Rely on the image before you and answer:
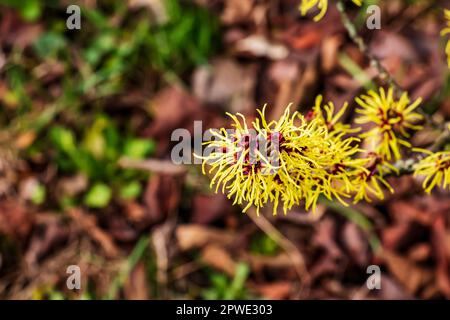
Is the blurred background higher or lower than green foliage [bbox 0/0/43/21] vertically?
lower

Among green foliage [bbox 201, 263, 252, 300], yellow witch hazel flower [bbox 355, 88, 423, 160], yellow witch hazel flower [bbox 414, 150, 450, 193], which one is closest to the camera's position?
yellow witch hazel flower [bbox 414, 150, 450, 193]

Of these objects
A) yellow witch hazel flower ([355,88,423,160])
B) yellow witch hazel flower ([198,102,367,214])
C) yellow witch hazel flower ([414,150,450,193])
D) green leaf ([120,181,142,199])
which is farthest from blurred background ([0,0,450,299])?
yellow witch hazel flower ([198,102,367,214])

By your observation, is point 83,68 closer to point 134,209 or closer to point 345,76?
point 134,209

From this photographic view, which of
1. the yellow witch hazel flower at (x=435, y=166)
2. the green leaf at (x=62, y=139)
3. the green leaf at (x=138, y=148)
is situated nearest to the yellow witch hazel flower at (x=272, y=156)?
the yellow witch hazel flower at (x=435, y=166)

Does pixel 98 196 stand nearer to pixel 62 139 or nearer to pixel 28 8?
pixel 62 139

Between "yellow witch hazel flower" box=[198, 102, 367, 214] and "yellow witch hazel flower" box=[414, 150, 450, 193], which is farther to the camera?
"yellow witch hazel flower" box=[414, 150, 450, 193]

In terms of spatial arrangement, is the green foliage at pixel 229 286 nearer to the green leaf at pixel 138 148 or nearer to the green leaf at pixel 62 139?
the green leaf at pixel 138 148

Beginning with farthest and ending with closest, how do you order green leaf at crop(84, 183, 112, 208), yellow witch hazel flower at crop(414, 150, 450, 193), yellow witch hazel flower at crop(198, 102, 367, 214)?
green leaf at crop(84, 183, 112, 208), yellow witch hazel flower at crop(414, 150, 450, 193), yellow witch hazel flower at crop(198, 102, 367, 214)

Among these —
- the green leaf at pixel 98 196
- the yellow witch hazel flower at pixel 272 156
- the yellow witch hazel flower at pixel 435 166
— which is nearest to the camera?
the yellow witch hazel flower at pixel 272 156

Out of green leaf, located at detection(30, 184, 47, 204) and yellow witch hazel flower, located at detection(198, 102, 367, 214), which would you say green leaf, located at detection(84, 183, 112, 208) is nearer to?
green leaf, located at detection(30, 184, 47, 204)
